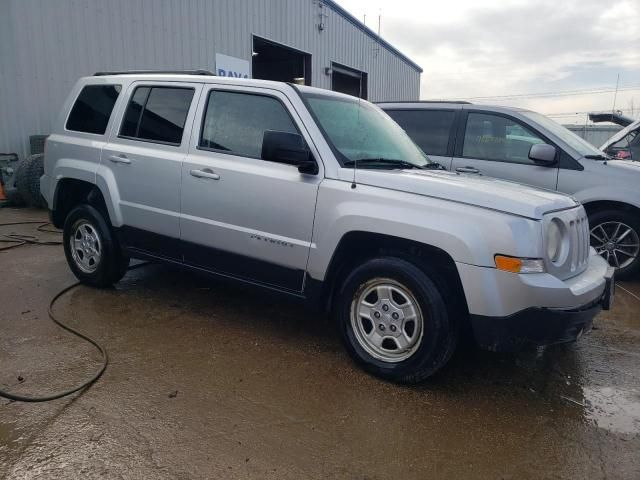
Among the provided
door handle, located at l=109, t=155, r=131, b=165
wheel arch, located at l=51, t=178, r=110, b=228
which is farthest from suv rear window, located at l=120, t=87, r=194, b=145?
wheel arch, located at l=51, t=178, r=110, b=228

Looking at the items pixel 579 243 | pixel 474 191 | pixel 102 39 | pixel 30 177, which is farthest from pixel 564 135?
pixel 102 39

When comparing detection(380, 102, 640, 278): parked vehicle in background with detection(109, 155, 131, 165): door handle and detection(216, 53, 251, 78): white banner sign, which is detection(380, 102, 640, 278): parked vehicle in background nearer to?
detection(109, 155, 131, 165): door handle

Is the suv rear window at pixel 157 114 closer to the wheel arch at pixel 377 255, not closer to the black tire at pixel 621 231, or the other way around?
the wheel arch at pixel 377 255

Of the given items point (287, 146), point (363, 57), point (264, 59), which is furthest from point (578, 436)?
point (363, 57)

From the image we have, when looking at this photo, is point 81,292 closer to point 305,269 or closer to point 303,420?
point 305,269

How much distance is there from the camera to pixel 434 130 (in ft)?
20.1

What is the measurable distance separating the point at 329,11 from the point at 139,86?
13555 millimetres

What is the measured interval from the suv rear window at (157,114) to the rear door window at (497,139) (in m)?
3.33

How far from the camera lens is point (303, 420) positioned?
2.76 metres

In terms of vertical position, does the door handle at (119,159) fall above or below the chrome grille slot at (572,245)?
above

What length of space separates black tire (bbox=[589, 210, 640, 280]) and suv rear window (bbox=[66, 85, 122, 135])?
16.5 feet

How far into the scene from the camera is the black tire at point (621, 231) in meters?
5.35

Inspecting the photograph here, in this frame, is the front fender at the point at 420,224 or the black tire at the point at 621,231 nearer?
the front fender at the point at 420,224

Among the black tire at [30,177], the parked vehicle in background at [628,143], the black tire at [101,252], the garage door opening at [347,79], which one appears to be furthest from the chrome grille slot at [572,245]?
the garage door opening at [347,79]
